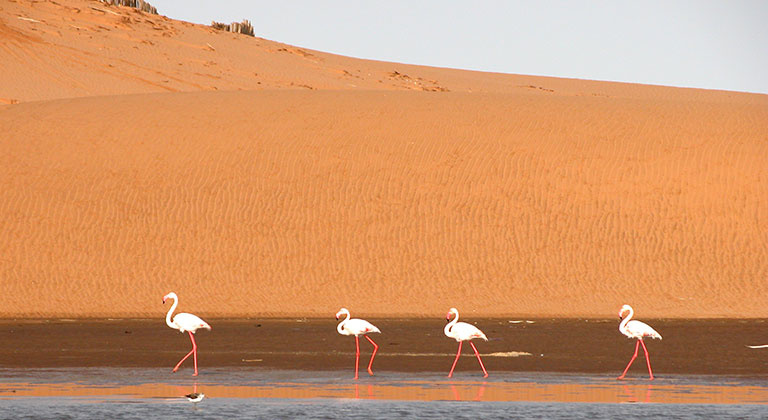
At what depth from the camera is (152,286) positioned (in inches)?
1016

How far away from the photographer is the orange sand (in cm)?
2544

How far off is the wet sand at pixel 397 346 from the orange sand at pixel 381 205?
2.81 meters

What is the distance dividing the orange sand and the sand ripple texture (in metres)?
0.06

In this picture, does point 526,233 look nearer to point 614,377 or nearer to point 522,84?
point 614,377

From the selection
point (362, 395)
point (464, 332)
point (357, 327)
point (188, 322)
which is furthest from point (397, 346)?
point (362, 395)

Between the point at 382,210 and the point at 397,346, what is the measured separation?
11.5 metres

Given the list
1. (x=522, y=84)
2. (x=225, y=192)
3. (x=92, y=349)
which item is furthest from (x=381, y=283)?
(x=522, y=84)

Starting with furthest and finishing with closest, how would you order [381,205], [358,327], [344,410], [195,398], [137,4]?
1. [137,4]
2. [381,205]
3. [358,327]
4. [195,398]
5. [344,410]

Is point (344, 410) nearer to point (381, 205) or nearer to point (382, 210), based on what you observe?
point (382, 210)

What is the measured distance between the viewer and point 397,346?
698 inches

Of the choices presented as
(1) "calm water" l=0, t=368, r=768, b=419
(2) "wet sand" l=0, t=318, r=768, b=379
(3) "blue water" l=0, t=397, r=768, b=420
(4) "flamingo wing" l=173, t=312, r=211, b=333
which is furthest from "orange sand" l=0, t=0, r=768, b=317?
(3) "blue water" l=0, t=397, r=768, b=420

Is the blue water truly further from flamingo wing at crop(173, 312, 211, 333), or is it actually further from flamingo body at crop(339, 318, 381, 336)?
flamingo wing at crop(173, 312, 211, 333)

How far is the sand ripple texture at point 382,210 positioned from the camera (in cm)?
2538

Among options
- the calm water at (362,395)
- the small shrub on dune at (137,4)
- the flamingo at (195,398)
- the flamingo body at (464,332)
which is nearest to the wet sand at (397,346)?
the flamingo body at (464,332)
